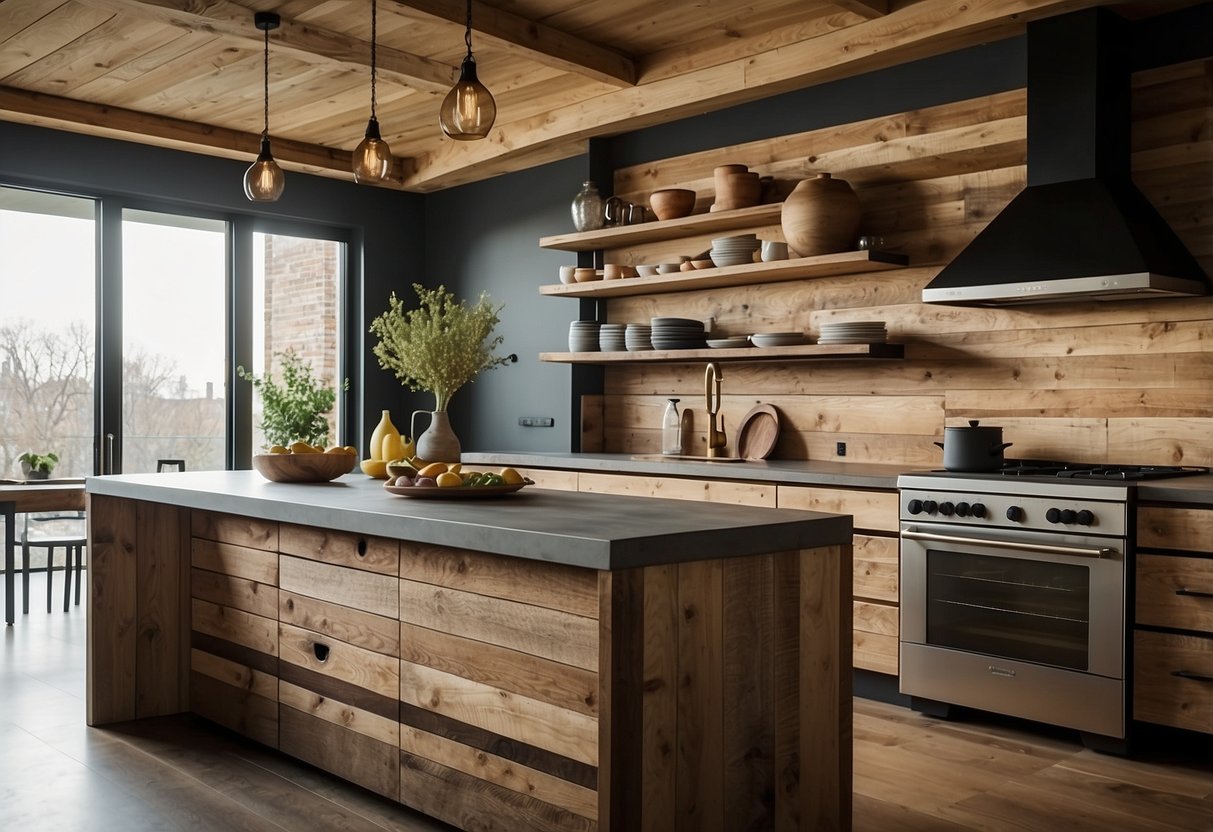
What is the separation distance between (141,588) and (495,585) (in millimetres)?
1930

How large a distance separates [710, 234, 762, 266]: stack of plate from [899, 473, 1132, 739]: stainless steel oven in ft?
5.14

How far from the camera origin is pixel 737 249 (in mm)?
5156

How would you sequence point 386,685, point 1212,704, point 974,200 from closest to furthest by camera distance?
point 386,685, point 1212,704, point 974,200

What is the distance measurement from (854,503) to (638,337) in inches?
69.4

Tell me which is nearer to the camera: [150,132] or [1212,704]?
[1212,704]

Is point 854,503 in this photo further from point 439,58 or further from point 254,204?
point 254,204

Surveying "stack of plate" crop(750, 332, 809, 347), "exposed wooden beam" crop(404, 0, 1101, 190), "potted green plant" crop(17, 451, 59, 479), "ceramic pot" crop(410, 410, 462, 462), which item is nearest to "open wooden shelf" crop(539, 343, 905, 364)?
"stack of plate" crop(750, 332, 809, 347)

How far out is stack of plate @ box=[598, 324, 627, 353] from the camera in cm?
573

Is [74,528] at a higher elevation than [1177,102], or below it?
below

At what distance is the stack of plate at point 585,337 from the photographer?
5891 mm

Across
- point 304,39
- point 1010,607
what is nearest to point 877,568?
point 1010,607

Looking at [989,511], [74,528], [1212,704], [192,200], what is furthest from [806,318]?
[74,528]

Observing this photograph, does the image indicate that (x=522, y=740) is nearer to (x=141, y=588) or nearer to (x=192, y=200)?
(x=141, y=588)

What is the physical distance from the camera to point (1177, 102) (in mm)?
4012
